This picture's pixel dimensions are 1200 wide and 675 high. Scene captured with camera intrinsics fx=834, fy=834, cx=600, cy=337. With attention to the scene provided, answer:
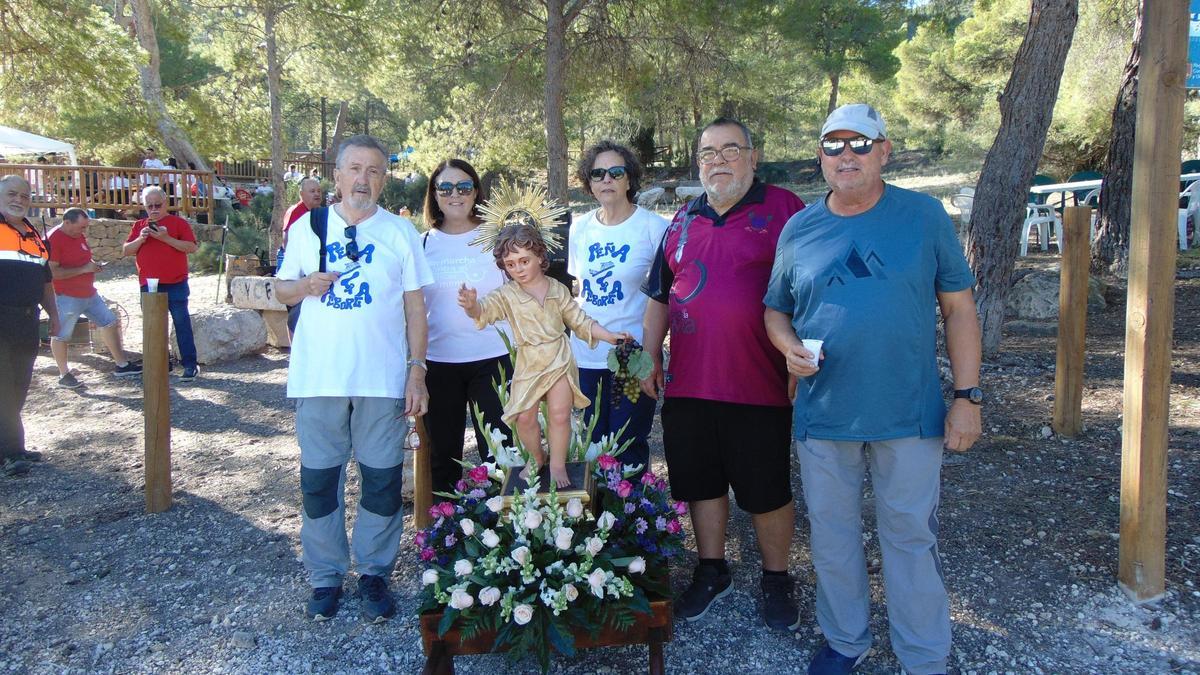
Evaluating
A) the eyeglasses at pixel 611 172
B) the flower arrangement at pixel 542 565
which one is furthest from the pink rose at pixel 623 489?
the eyeglasses at pixel 611 172

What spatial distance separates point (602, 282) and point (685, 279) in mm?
517

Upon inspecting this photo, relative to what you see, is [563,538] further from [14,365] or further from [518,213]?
[14,365]

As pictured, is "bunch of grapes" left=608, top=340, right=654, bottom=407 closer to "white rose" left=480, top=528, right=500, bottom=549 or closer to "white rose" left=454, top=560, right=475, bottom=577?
"white rose" left=480, top=528, right=500, bottom=549

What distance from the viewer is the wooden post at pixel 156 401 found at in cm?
440

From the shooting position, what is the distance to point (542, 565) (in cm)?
279

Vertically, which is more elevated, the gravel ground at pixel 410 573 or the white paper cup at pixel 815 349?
the white paper cup at pixel 815 349

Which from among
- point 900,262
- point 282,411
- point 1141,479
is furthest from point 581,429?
point 282,411

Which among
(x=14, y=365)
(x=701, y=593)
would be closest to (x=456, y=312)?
(x=701, y=593)

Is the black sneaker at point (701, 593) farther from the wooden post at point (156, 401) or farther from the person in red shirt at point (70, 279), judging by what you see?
the person in red shirt at point (70, 279)

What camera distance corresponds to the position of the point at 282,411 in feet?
22.3

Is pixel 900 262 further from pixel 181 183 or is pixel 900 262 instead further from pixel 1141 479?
pixel 181 183

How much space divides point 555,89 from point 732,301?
6073mm

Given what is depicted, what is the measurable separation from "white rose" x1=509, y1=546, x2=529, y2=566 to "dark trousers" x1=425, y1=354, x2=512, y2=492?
34.6 inches

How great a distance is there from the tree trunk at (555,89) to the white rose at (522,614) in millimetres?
6233
